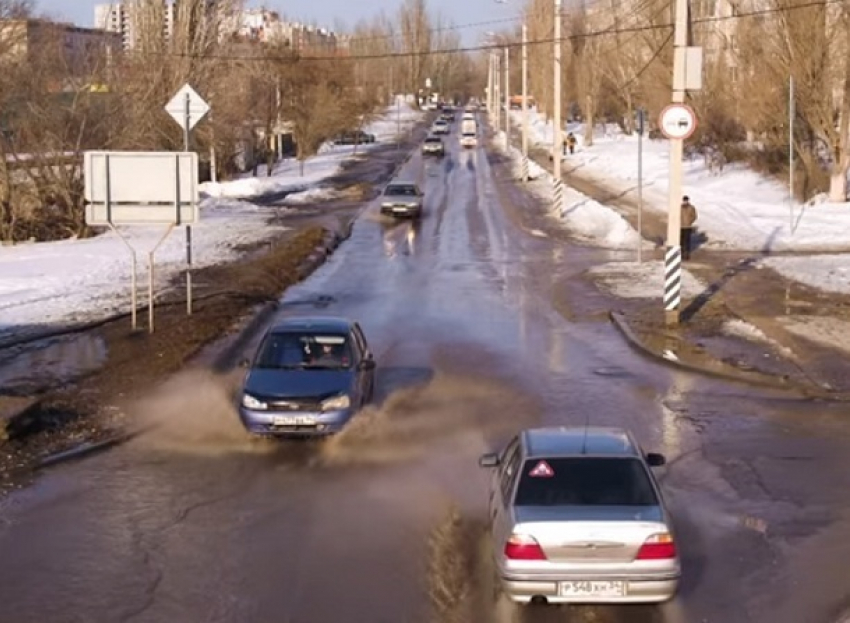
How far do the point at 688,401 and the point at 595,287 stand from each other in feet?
40.1

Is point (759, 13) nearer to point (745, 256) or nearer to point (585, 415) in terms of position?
point (745, 256)

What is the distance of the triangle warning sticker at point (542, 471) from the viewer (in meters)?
10.1

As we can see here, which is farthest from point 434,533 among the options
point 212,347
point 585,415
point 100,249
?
point 100,249

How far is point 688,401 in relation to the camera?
1864cm

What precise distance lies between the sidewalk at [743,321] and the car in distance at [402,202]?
1374 cm

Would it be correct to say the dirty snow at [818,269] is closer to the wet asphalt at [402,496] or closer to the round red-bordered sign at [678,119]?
the round red-bordered sign at [678,119]

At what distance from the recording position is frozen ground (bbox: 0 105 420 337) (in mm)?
26969

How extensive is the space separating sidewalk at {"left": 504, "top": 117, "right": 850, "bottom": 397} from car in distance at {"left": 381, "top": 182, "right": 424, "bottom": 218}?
13.7 m

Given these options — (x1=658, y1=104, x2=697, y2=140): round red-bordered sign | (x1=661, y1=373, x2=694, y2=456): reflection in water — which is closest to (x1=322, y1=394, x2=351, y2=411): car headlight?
(x1=661, y1=373, x2=694, y2=456): reflection in water

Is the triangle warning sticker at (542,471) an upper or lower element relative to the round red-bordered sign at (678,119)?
lower

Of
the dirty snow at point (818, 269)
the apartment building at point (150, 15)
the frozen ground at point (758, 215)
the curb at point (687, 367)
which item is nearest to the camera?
the curb at point (687, 367)

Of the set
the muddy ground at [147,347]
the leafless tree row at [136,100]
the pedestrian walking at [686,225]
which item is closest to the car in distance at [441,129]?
the leafless tree row at [136,100]

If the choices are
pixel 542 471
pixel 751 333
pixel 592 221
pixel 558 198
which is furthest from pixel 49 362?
pixel 558 198

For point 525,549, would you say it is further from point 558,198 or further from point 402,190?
point 402,190
